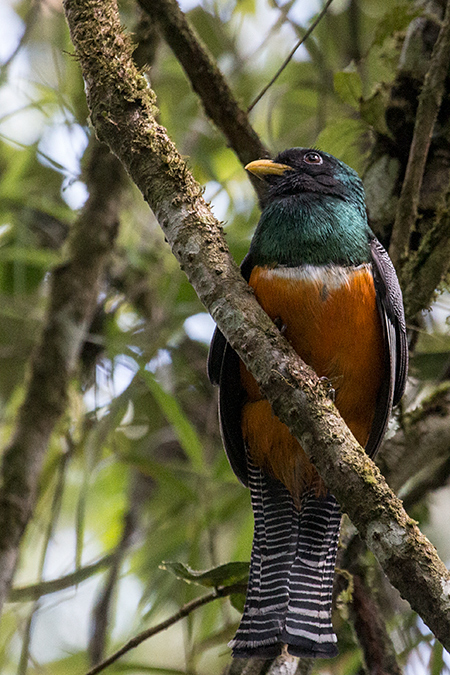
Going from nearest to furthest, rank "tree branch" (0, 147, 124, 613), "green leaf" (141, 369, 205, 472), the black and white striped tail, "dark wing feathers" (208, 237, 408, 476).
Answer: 1. the black and white striped tail
2. "dark wing feathers" (208, 237, 408, 476)
3. "tree branch" (0, 147, 124, 613)
4. "green leaf" (141, 369, 205, 472)

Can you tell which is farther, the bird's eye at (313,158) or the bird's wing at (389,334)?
the bird's eye at (313,158)

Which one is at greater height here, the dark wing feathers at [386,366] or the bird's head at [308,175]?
the bird's head at [308,175]

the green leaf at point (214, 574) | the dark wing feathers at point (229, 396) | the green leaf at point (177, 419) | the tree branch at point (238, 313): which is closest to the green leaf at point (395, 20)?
the tree branch at point (238, 313)

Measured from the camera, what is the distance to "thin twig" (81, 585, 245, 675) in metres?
2.47

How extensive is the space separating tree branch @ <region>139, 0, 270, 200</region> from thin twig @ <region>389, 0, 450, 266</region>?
64 centimetres

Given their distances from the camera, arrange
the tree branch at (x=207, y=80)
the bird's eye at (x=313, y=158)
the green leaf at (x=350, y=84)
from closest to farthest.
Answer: the tree branch at (x=207, y=80) < the green leaf at (x=350, y=84) < the bird's eye at (x=313, y=158)

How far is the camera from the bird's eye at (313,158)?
3.08 metres

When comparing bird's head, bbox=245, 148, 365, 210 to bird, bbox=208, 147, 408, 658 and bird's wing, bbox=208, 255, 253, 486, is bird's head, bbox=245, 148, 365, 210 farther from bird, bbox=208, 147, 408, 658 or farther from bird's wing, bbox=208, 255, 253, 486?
bird's wing, bbox=208, 255, 253, 486

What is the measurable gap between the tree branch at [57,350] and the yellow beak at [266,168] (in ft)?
3.65

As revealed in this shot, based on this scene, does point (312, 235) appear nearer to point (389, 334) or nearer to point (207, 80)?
point (389, 334)

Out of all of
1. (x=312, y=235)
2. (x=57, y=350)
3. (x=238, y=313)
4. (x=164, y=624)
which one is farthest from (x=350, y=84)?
(x=164, y=624)

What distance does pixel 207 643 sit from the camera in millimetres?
3133

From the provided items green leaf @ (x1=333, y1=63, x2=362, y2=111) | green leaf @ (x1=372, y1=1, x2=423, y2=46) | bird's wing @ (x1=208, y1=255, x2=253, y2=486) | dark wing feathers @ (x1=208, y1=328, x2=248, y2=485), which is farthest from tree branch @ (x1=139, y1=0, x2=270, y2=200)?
dark wing feathers @ (x1=208, y1=328, x2=248, y2=485)

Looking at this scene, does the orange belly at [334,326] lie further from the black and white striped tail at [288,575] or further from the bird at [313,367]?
the black and white striped tail at [288,575]
